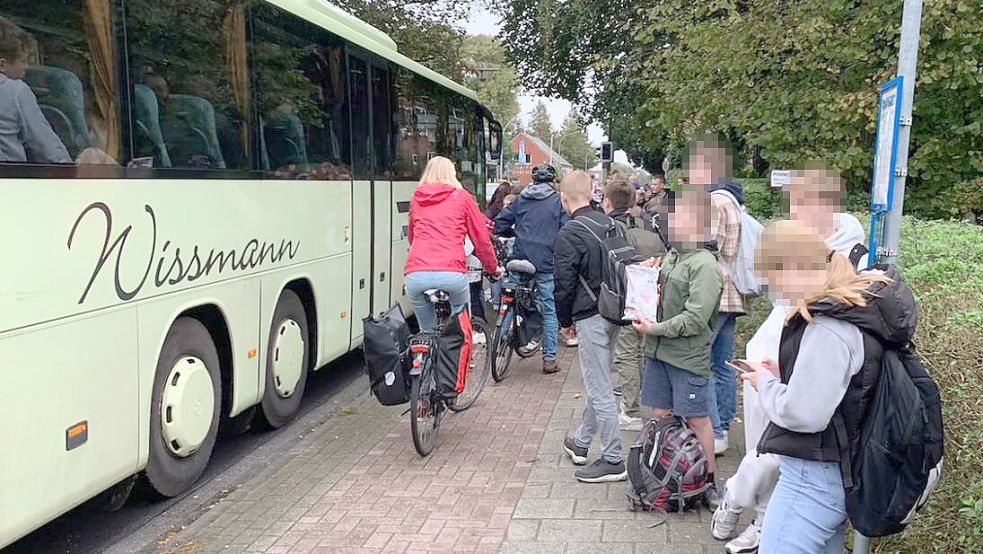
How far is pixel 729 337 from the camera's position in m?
5.53

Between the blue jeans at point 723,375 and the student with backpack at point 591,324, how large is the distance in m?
0.65

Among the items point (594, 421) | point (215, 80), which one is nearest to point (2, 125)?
point (215, 80)

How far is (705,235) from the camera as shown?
4.41 m

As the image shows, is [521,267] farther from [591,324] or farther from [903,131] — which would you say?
[903,131]

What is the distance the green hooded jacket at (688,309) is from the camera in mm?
4391

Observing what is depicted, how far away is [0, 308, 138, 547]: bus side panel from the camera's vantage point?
12.0 ft

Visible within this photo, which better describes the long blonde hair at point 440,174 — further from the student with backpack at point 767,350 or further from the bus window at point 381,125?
the bus window at point 381,125

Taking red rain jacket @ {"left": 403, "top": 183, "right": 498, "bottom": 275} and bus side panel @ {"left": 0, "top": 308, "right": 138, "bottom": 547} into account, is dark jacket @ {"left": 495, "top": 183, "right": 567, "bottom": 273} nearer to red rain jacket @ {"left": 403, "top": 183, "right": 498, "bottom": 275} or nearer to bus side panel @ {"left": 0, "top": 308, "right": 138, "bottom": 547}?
red rain jacket @ {"left": 403, "top": 183, "right": 498, "bottom": 275}

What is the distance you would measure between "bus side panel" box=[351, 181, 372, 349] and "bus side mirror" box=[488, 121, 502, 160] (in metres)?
7.48

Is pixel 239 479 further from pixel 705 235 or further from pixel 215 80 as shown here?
pixel 705 235

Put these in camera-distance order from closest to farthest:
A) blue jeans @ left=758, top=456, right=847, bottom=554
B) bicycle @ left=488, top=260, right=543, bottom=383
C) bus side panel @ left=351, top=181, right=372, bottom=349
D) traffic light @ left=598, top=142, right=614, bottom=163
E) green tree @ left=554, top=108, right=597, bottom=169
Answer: blue jeans @ left=758, top=456, right=847, bottom=554
bicycle @ left=488, top=260, right=543, bottom=383
bus side panel @ left=351, top=181, right=372, bottom=349
traffic light @ left=598, top=142, right=614, bottom=163
green tree @ left=554, top=108, right=597, bottom=169

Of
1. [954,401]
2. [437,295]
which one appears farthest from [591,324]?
[954,401]

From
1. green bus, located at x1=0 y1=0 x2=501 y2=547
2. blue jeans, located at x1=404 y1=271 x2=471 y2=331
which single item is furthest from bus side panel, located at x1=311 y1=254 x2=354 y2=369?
blue jeans, located at x1=404 y1=271 x2=471 y2=331

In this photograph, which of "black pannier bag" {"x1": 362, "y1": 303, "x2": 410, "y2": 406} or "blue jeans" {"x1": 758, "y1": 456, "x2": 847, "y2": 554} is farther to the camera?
"black pannier bag" {"x1": 362, "y1": 303, "x2": 410, "y2": 406}
